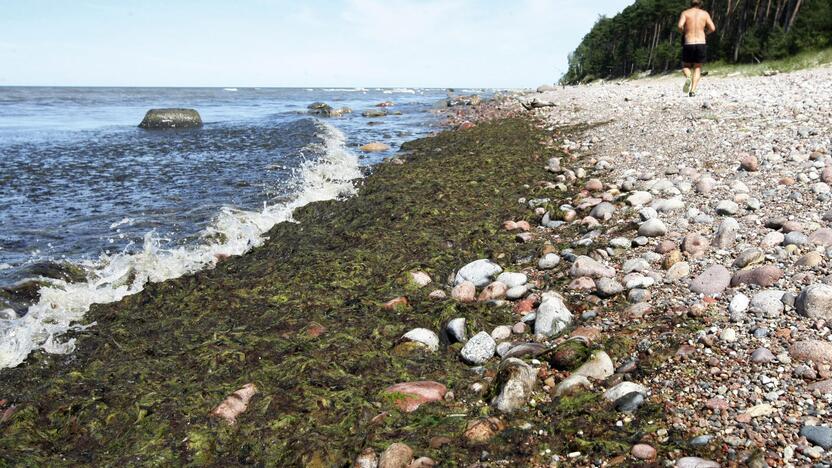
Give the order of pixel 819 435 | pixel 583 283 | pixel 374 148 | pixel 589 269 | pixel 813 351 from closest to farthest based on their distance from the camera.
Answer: pixel 819 435 < pixel 813 351 < pixel 583 283 < pixel 589 269 < pixel 374 148

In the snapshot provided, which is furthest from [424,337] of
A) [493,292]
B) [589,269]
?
[589,269]

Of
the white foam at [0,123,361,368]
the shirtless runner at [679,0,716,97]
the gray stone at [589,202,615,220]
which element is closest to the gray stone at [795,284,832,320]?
the gray stone at [589,202,615,220]

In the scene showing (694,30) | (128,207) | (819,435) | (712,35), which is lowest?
(128,207)

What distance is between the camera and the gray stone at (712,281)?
3.78m

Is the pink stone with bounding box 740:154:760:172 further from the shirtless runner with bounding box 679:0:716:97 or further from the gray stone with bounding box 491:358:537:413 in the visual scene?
the shirtless runner with bounding box 679:0:716:97

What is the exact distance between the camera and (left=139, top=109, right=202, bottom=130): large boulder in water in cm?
2645

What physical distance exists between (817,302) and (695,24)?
37.3 ft

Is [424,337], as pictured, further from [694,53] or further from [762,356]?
[694,53]

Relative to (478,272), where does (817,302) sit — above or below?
above

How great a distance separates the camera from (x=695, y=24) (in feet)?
39.6

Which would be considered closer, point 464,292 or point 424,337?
point 424,337

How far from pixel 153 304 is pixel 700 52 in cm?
1326

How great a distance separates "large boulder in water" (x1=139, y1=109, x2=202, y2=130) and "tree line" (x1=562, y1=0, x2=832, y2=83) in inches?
1110

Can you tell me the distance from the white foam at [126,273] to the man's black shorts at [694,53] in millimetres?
9341
